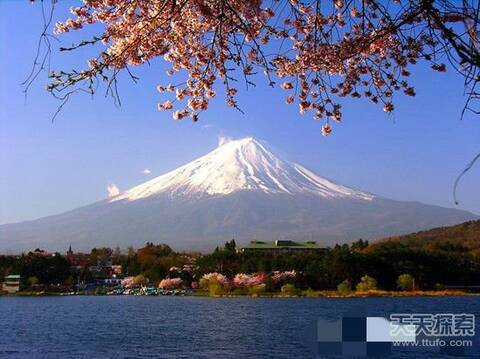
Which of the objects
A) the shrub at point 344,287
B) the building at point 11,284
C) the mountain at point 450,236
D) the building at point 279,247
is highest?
the mountain at point 450,236

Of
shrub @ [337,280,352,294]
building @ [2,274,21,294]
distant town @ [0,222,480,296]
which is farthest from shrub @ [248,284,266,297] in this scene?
building @ [2,274,21,294]

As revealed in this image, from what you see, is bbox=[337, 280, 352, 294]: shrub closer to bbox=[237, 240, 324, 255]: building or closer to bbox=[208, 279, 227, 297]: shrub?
bbox=[208, 279, 227, 297]: shrub

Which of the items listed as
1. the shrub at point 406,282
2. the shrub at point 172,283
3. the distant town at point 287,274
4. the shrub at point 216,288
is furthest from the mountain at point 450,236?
the shrub at point 216,288

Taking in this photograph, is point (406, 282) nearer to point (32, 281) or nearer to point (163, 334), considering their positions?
point (163, 334)

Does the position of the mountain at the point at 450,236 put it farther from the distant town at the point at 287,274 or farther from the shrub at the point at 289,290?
the shrub at the point at 289,290

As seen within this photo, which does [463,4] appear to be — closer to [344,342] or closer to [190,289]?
[344,342]

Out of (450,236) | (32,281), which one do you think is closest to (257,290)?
(32,281)

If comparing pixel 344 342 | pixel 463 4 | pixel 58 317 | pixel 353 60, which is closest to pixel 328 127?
pixel 353 60
